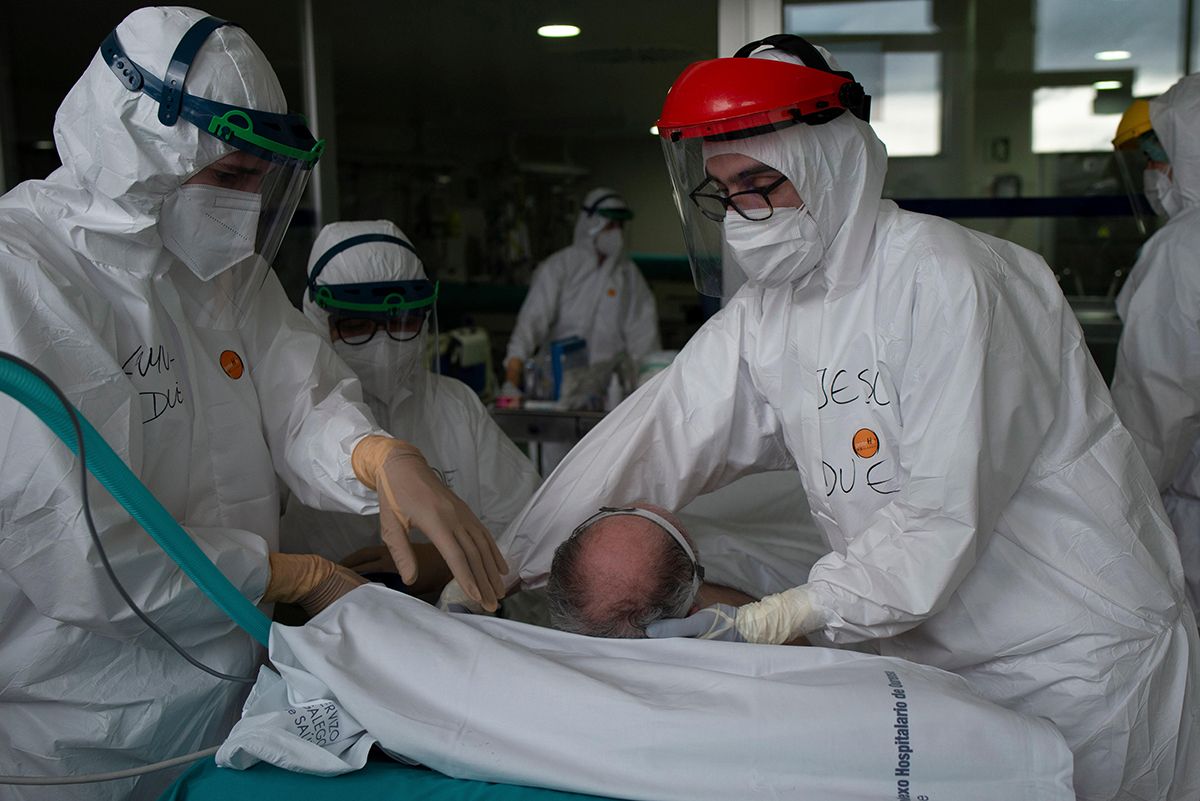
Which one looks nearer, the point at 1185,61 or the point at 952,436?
the point at 952,436

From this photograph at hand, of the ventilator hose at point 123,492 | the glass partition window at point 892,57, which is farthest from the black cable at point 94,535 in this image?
the glass partition window at point 892,57

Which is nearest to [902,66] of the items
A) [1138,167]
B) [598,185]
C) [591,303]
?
[1138,167]

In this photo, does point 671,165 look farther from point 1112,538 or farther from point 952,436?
point 1112,538

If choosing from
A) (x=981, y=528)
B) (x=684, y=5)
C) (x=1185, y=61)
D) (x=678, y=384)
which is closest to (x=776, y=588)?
(x=678, y=384)

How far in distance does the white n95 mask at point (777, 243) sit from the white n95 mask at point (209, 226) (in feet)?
2.57

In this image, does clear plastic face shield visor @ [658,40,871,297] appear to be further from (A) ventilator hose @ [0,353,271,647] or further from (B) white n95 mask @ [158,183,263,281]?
(A) ventilator hose @ [0,353,271,647]

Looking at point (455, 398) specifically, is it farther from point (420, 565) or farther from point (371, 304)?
point (420, 565)

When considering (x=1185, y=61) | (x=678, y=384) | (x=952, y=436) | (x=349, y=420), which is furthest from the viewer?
(x=1185, y=61)

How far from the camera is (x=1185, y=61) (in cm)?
496

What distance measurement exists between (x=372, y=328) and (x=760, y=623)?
1.39m

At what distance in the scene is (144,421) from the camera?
1.57m

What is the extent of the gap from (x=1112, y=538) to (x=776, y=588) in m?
0.85

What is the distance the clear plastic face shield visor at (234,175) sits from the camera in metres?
1.49

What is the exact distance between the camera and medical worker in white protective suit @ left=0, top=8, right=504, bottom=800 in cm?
140
